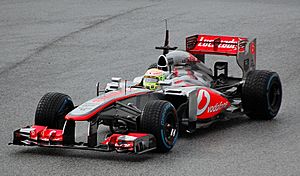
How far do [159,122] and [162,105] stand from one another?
0.95 feet

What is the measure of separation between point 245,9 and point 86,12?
5.15 metres

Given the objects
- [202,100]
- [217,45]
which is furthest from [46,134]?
[217,45]

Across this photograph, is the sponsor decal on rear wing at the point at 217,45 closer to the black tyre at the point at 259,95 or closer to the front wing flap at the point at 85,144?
the black tyre at the point at 259,95

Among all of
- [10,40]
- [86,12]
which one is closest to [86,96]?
[10,40]

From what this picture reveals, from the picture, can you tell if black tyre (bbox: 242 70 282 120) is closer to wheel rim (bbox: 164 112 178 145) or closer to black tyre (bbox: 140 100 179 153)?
wheel rim (bbox: 164 112 178 145)

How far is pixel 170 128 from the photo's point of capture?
1181 centimetres

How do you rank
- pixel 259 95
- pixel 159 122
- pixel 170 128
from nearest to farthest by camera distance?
1. pixel 159 122
2. pixel 170 128
3. pixel 259 95

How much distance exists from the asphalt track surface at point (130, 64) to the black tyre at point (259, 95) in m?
0.18

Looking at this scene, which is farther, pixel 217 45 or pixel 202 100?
pixel 217 45

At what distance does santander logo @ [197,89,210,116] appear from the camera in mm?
12662

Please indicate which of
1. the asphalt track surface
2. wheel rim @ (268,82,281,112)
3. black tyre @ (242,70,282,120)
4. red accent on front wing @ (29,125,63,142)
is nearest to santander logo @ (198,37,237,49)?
black tyre @ (242,70,282,120)

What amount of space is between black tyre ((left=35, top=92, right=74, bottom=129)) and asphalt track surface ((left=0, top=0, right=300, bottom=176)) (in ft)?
1.42

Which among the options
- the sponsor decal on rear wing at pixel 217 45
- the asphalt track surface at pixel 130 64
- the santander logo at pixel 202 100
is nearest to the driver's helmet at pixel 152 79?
the santander logo at pixel 202 100

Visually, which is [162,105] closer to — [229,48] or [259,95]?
[259,95]
